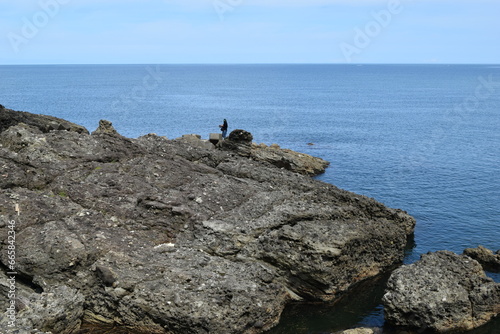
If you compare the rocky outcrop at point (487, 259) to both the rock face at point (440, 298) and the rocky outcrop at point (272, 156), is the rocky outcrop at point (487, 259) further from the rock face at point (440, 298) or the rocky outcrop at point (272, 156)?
the rocky outcrop at point (272, 156)

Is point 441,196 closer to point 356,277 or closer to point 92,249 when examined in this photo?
point 356,277

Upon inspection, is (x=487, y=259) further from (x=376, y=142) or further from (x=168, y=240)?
(x=376, y=142)

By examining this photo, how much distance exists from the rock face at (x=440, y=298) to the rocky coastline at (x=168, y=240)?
0.82ft

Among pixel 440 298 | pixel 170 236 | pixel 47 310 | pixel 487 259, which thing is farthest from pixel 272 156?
pixel 47 310

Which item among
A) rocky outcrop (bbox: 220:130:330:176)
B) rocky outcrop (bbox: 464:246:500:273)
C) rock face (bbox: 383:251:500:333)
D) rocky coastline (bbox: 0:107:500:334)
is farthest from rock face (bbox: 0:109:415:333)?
rocky outcrop (bbox: 220:130:330:176)

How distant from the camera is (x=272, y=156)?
196 ft

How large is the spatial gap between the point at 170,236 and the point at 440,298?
16578 millimetres

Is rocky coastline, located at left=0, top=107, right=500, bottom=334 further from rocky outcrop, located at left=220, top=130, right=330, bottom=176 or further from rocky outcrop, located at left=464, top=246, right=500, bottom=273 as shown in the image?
A: rocky outcrop, located at left=220, top=130, right=330, bottom=176

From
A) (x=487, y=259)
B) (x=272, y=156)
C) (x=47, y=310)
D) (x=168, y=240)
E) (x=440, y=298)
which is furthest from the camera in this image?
(x=272, y=156)

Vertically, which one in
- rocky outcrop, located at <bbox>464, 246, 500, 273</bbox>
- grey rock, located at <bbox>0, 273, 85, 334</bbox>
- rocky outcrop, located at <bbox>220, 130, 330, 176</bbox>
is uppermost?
rocky outcrop, located at <bbox>220, 130, 330, 176</bbox>

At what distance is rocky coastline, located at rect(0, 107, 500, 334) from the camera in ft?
84.3

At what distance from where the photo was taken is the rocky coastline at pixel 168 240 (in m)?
25.7

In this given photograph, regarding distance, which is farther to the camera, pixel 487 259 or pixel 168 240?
pixel 487 259

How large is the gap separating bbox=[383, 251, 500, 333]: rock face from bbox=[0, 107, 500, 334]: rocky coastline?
25 centimetres
